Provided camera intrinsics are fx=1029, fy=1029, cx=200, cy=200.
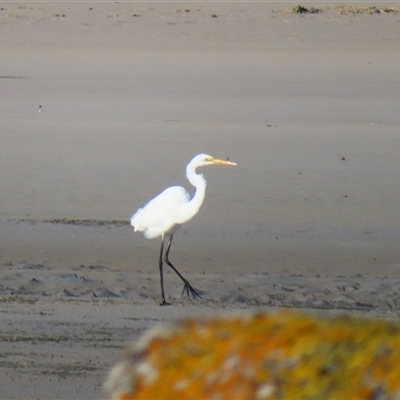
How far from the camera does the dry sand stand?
7113 mm

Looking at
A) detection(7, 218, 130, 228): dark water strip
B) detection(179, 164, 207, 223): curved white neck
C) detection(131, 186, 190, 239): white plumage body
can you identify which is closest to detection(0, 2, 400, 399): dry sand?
detection(7, 218, 130, 228): dark water strip

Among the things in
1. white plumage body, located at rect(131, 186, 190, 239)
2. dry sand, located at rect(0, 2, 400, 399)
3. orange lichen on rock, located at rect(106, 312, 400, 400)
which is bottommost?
dry sand, located at rect(0, 2, 400, 399)

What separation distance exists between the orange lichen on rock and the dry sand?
3.50 meters

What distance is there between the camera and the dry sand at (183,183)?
7113 millimetres

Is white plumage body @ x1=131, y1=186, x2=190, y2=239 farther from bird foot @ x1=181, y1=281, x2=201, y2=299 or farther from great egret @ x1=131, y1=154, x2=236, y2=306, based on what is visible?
bird foot @ x1=181, y1=281, x2=201, y2=299

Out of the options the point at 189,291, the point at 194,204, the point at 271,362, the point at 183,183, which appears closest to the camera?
the point at 271,362

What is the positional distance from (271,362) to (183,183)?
428 inches

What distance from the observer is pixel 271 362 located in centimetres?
185

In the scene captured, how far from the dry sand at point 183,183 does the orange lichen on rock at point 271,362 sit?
3499 mm

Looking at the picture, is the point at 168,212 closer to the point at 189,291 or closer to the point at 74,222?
the point at 189,291

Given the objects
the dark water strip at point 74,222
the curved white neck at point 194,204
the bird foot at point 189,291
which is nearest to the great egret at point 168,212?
the curved white neck at point 194,204

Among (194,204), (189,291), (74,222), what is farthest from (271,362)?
(74,222)

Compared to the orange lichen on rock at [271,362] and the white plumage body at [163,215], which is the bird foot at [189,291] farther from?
the orange lichen on rock at [271,362]

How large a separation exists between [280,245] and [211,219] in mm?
1248
